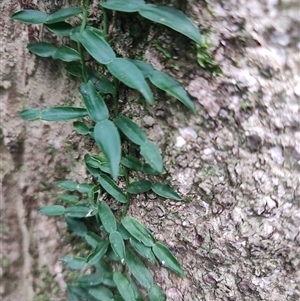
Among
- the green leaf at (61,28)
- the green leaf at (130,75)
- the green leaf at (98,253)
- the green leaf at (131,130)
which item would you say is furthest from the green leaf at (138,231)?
the green leaf at (61,28)

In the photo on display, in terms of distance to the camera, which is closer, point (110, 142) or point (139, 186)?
point (110, 142)

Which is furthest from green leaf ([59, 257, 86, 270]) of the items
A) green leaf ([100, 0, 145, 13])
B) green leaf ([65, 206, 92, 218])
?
green leaf ([100, 0, 145, 13])

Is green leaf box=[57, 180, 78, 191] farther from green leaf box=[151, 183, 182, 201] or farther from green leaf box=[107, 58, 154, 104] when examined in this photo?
green leaf box=[107, 58, 154, 104]

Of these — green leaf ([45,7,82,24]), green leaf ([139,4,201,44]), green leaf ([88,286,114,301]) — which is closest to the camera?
green leaf ([139,4,201,44])

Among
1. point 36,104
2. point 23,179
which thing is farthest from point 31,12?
point 23,179

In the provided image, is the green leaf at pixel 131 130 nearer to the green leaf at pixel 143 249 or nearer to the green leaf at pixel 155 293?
the green leaf at pixel 143 249

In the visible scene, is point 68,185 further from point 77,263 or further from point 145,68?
point 145,68

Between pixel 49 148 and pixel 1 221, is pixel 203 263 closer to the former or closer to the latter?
pixel 49 148

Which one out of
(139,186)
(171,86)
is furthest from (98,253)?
(171,86)
